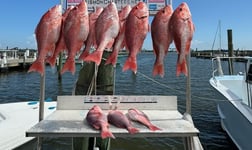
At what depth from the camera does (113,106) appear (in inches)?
88.4

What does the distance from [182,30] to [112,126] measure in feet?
2.77

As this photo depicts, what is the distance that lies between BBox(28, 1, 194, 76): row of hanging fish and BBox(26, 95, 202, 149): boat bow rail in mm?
393

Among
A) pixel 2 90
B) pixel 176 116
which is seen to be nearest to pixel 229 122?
pixel 176 116

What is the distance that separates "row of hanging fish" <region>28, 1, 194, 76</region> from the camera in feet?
5.63

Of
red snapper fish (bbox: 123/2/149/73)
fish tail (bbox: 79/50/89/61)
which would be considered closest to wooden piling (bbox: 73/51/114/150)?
fish tail (bbox: 79/50/89/61)

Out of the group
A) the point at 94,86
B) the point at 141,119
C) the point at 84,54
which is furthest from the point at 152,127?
the point at 94,86

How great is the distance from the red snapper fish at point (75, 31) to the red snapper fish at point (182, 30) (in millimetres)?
636

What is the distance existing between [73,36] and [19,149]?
3081mm

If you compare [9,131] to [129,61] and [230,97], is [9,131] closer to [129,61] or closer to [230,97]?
[129,61]

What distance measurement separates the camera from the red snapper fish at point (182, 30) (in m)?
1.69

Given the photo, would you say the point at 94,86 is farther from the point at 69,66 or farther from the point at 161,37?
the point at 161,37

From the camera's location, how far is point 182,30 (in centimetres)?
170

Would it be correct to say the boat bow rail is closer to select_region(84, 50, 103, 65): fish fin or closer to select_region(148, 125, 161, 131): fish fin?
select_region(148, 125, 161, 131): fish fin

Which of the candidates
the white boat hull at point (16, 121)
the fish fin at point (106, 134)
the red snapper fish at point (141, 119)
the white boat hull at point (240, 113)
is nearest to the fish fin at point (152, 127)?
the red snapper fish at point (141, 119)
